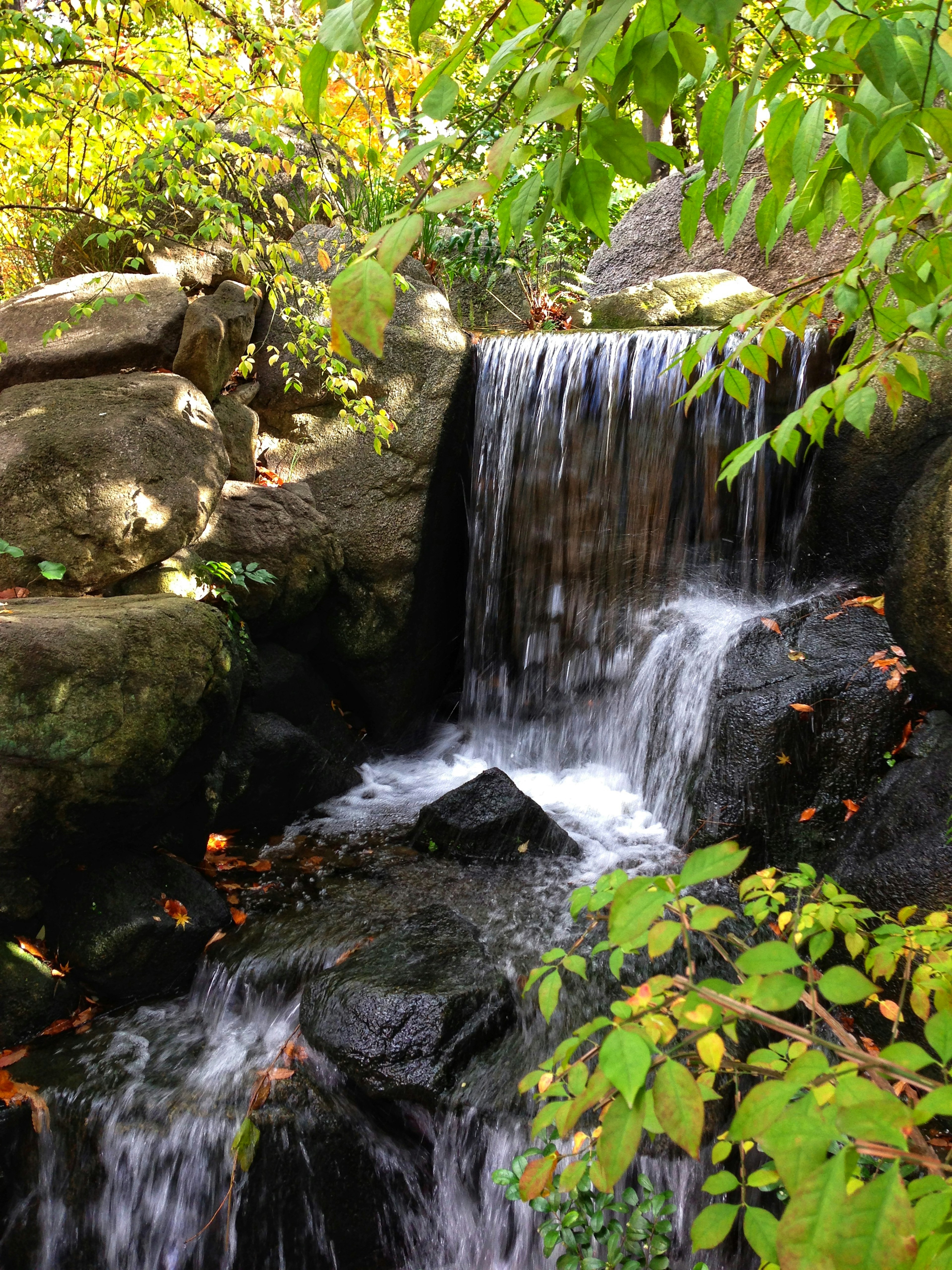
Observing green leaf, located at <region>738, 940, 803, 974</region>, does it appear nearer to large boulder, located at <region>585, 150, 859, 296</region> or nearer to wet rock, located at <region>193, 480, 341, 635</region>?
wet rock, located at <region>193, 480, 341, 635</region>

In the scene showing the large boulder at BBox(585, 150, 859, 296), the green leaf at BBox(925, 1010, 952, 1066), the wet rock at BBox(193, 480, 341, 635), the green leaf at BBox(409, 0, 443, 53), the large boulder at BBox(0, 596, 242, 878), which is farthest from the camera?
the large boulder at BBox(585, 150, 859, 296)

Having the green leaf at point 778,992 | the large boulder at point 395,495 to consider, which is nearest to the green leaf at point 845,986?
the green leaf at point 778,992

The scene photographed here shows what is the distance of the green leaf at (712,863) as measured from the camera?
1.06m

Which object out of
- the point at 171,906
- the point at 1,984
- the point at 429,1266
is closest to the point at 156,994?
the point at 171,906

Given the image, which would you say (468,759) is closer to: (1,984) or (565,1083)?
(1,984)

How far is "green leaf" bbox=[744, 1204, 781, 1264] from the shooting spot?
114 cm

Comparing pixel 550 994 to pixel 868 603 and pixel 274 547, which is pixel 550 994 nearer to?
pixel 868 603

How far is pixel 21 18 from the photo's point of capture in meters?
3.35

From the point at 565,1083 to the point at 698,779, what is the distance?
3285 millimetres

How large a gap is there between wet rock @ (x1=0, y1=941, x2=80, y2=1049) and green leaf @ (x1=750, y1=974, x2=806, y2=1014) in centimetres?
355

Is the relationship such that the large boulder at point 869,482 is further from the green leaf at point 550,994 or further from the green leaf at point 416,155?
the green leaf at point 416,155

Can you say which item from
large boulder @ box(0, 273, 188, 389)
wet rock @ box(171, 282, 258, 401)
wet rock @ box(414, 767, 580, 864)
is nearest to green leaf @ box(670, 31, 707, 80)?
wet rock @ box(414, 767, 580, 864)

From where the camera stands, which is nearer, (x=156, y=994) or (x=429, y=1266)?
(x=429, y=1266)

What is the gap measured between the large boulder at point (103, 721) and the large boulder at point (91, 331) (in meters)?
2.27
